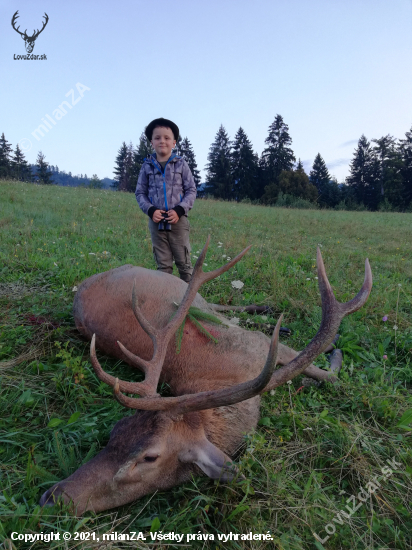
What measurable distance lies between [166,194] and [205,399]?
11.2 ft

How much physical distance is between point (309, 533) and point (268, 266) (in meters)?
4.22

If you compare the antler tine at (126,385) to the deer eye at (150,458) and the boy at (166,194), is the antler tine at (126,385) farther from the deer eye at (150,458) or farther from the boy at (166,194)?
the boy at (166,194)

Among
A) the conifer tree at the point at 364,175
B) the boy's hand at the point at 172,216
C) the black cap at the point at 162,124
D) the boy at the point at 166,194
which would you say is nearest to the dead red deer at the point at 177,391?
the boy's hand at the point at 172,216

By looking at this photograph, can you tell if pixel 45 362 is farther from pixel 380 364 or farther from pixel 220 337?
pixel 380 364

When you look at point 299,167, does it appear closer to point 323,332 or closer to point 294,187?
point 294,187

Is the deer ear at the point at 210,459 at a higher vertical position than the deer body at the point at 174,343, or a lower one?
lower

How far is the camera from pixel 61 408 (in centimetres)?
263

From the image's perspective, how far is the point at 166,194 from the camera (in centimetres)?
472

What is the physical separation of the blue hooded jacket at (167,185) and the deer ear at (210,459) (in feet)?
10.7

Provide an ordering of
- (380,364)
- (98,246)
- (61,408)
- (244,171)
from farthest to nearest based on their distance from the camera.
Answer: (244,171), (98,246), (380,364), (61,408)

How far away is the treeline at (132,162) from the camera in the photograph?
59722 millimetres

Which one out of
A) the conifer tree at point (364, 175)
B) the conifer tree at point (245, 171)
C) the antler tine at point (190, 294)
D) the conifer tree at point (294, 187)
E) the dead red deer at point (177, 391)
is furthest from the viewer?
the conifer tree at point (364, 175)

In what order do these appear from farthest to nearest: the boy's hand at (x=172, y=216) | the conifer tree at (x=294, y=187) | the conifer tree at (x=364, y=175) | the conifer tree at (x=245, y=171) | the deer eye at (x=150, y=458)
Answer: the conifer tree at (x=364, y=175) < the conifer tree at (x=245, y=171) < the conifer tree at (x=294, y=187) < the boy's hand at (x=172, y=216) < the deer eye at (x=150, y=458)

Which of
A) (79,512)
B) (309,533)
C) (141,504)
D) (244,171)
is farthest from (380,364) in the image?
(244,171)
